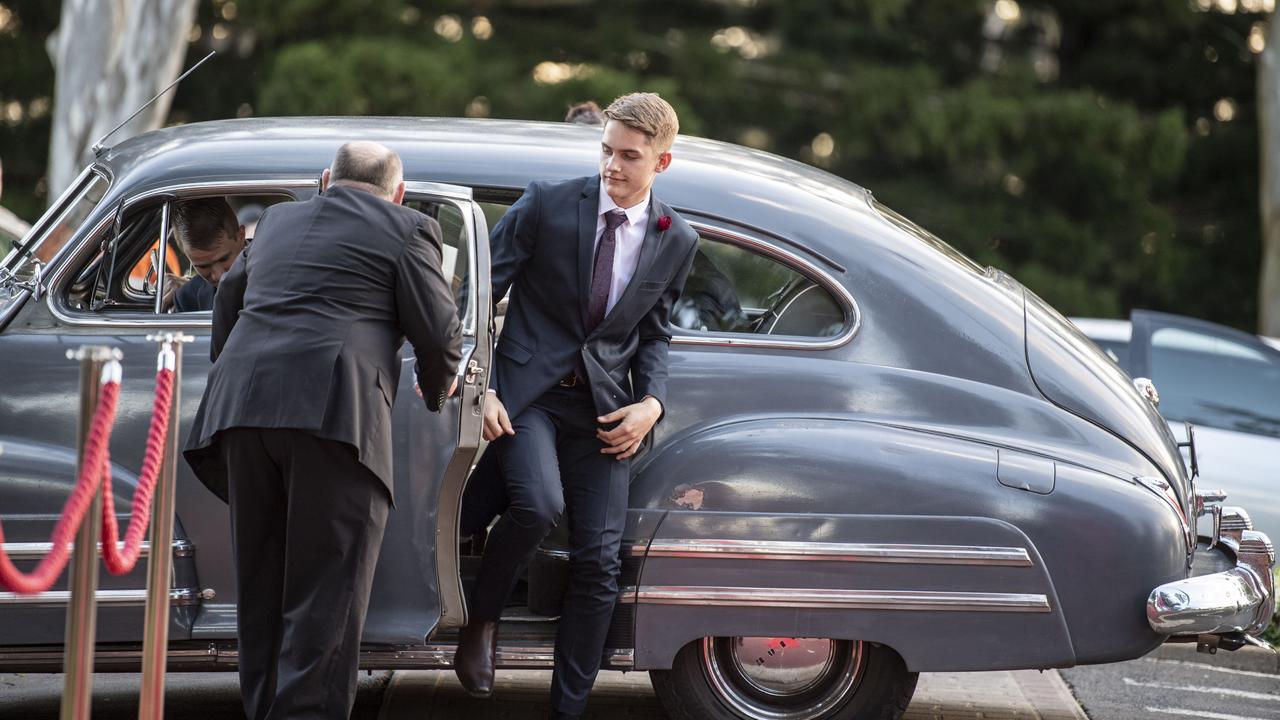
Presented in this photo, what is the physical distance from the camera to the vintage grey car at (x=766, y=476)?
4801 mm

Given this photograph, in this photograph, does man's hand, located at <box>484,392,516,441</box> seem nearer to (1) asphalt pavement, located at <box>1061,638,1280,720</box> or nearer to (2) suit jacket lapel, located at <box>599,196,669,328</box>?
(2) suit jacket lapel, located at <box>599,196,669,328</box>

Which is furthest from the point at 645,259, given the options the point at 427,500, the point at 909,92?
the point at 909,92

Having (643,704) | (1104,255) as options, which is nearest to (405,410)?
(643,704)

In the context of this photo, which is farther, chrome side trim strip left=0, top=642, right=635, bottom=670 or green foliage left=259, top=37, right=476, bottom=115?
green foliage left=259, top=37, right=476, bottom=115

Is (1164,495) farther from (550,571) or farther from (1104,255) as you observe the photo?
(1104,255)

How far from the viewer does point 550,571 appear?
16.5ft

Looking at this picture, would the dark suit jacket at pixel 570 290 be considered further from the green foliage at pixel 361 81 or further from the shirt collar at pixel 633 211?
the green foliage at pixel 361 81

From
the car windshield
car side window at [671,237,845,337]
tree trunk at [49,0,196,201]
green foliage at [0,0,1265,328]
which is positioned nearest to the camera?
the car windshield

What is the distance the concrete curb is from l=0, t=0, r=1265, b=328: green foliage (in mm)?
9792

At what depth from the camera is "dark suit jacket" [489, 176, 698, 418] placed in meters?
4.82

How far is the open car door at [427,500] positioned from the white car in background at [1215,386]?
461 centimetres

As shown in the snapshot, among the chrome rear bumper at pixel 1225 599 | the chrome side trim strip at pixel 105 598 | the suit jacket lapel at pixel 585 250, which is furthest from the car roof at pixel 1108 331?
the chrome side trim strip at pixel 105 598

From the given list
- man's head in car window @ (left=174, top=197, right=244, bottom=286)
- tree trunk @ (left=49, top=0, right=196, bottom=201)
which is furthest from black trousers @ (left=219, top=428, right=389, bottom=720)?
tree trunk @ (left=49, top=0, right=196, bottom=201)

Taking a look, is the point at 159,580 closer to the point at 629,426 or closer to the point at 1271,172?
the point at 629,426
